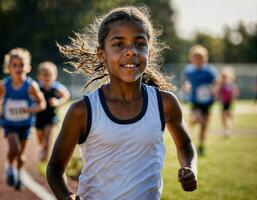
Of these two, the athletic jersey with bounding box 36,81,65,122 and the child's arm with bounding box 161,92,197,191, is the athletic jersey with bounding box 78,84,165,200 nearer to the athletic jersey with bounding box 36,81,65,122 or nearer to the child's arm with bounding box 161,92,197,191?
the child's arm with bounding box 161,92,197,191

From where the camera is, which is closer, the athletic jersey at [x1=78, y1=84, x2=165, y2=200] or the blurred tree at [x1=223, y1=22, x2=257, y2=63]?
the athletic jersey at [x1=78, y1=84, x2=165, y2=200]

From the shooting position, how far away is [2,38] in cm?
4891

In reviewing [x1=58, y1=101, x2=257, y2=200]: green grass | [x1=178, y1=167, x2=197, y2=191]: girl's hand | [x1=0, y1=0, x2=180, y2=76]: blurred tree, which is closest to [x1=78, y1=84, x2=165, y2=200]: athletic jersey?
[x1=178, y1=167, x2=197, y2=191]: girl's hand

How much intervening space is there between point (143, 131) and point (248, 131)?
46.1 feet

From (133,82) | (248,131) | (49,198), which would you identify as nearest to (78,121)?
(133,82)

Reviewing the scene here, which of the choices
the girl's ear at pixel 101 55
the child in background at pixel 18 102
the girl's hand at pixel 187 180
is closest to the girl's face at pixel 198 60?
the child in background at pixel 18 102

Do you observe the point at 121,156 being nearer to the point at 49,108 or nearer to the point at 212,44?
the point at 49,108

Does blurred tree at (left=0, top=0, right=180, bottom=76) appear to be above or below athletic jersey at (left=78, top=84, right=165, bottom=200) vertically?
above

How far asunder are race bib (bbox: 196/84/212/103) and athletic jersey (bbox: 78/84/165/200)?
28.6ft

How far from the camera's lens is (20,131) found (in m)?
8.35

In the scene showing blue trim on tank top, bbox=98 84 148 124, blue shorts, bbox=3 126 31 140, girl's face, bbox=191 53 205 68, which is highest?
girl's face, bbox=191 53 205 68

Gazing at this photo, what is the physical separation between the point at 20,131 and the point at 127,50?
531cm

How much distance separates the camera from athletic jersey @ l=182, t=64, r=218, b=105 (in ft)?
39.5

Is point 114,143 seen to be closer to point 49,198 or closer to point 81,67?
point 81,67
